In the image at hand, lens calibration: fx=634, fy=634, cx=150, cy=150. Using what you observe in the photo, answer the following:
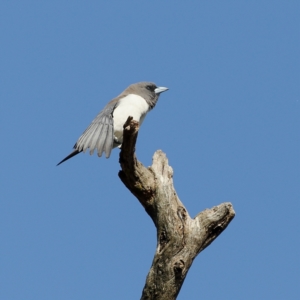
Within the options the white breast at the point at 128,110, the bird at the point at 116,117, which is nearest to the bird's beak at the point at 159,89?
the bird at the point at 116,117

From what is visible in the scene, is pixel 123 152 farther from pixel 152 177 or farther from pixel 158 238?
pixel 158 238

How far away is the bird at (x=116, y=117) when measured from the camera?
21.8ft

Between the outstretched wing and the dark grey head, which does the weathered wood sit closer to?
the outstretched wing

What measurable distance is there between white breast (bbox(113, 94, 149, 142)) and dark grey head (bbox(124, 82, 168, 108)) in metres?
0.23

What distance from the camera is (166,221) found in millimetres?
5734

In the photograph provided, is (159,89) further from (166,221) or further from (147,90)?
(166,221)

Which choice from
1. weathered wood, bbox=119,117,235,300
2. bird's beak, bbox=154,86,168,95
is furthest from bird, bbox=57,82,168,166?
weathered wood, bbox=119,117,235,300

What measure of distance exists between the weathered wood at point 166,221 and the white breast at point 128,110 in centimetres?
113

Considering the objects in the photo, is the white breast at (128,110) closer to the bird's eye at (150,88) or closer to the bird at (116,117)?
the bird at (116,117)

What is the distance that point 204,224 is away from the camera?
5746 millimetres

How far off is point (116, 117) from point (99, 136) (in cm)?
69

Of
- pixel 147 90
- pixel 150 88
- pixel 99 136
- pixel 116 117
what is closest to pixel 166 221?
pixel 99 136

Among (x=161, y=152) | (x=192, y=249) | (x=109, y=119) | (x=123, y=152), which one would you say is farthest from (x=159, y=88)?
(x=192, y=249)

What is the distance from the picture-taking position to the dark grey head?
822 cm
